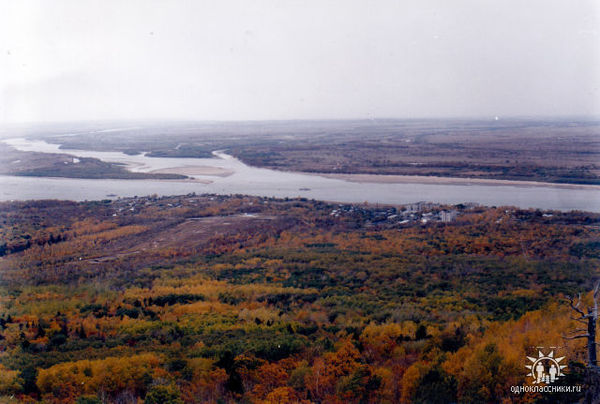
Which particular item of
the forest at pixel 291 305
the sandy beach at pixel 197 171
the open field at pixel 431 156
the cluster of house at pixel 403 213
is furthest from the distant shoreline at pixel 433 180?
the forest at pixel 291 305

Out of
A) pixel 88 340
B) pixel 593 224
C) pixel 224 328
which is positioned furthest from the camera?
pixel 593 224

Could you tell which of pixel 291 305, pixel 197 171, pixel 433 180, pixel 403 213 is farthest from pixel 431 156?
pixel 291 305

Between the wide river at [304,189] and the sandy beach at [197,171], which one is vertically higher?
the sandy beach at [197,171]

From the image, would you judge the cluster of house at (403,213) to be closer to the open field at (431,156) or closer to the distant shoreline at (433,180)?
the distant shoreline at (433,180)

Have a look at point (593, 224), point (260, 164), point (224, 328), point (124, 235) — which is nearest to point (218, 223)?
point (124, 235)

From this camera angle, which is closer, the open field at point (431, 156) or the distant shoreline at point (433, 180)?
the distant shoreline at point (433, 180)

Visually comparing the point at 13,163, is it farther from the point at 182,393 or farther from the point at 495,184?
the point at 182,393

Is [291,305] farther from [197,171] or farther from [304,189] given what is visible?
[197,171]
